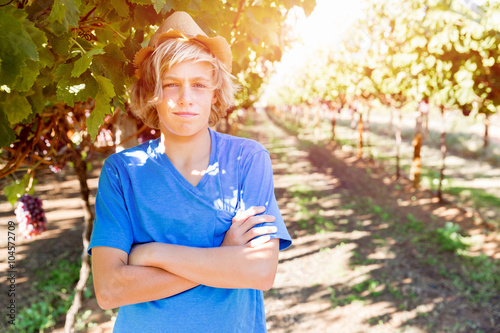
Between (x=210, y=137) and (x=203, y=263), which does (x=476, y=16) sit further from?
(x=203, y=263)

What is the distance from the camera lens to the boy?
4.26 ft

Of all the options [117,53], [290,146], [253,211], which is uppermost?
[117,53]

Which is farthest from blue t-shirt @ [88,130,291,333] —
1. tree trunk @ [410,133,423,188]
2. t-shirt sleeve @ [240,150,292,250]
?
tree trunk @ [410,133,423,188]

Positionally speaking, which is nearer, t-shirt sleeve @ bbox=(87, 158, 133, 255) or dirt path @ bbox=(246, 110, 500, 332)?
t-shirt sleeve @ bbox=(87, 158, 133, 255)

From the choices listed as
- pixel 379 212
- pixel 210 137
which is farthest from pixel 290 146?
pixel 210 137

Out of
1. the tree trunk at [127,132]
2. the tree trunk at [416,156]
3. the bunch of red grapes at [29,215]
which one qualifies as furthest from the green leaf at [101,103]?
the tree trunk at [416,156]

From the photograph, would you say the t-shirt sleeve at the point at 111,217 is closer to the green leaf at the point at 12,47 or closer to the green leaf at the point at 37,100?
the green leaf at the point at 37,100

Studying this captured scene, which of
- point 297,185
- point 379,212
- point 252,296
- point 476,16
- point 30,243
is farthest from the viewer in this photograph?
point 297,185

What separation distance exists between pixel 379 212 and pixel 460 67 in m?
5.27

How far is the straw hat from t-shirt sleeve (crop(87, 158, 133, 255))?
18.7 inches

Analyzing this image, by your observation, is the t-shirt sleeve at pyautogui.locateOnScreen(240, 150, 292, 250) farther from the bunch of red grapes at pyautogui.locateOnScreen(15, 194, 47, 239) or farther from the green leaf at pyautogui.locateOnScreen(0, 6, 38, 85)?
the bunch of red grapes at pyautogui.locateOnScreen(15, 194, 47, 239)

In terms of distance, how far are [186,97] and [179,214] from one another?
18.0 inches

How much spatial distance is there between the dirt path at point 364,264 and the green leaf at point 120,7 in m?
4.33

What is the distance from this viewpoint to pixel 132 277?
1277mm
